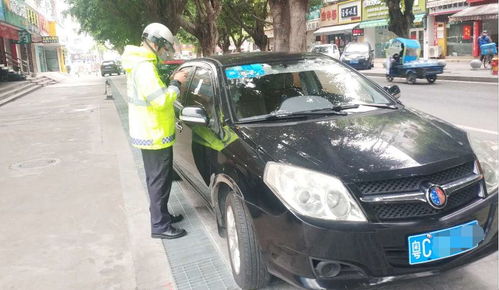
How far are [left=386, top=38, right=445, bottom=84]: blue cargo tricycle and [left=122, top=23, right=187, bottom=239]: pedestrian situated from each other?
1327 cm

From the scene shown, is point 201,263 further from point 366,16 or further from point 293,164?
point 366,16

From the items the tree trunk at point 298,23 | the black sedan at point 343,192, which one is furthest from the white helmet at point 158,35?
the tree trunk at point 298,23

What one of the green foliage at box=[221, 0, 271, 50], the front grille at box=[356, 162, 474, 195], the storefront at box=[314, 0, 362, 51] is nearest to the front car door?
the front grille at box=[356, 162, 474, 195]

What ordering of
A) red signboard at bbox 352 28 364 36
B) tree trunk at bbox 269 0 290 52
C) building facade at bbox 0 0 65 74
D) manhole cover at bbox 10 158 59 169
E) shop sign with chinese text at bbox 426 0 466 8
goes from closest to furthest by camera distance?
manhole cover at bbox 10 158 59 169 → tree trunk at bbox 269 0 290 52 → building facade at bbox 0 0 65 74 → shop sign with chinese text at bbox 426 0 466 8 → red signboard at bbox 352 28 364 36

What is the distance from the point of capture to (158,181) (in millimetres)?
3928

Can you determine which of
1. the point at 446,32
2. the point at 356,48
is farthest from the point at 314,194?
the point at 446,32

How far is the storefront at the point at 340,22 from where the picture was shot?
36219mm

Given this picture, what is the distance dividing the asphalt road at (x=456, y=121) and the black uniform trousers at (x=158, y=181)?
43 centimetres

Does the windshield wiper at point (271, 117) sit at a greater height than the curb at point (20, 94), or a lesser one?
greater

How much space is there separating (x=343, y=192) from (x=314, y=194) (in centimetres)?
15

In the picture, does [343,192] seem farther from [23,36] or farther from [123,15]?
[23,36]

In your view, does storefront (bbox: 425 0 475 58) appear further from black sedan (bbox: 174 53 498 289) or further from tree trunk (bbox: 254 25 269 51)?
black sedan (bbox: 174 53 498 289)

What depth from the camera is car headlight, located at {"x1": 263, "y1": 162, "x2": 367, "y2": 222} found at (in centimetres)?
242

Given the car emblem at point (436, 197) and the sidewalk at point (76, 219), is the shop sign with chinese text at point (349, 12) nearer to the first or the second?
the sidewalk at point (76, 219)
